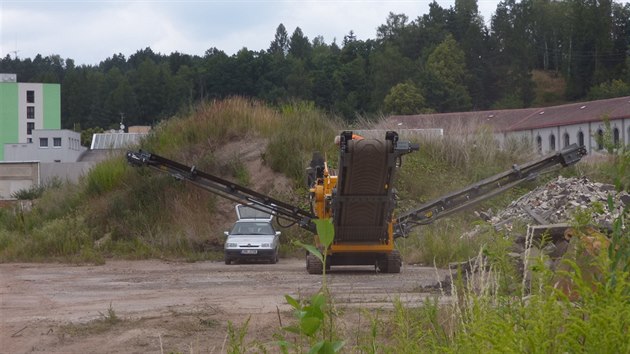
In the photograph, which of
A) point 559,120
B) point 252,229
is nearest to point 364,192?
point 252,229

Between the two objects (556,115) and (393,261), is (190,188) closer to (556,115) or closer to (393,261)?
(393,261)

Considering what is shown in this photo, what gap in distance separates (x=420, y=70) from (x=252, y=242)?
90723 millimetres

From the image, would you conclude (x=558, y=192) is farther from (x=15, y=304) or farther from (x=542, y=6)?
(x=542, y=6)

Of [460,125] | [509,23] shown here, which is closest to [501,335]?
[460,125]

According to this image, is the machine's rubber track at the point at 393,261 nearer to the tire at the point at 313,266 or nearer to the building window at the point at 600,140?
the tire at the point at 313,266

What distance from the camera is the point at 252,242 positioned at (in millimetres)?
29141

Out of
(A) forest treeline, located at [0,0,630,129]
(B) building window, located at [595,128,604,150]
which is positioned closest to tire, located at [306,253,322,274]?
(B) building window, located at [595,128,604,150]

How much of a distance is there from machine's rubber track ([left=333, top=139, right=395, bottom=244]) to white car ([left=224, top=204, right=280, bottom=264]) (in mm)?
5957

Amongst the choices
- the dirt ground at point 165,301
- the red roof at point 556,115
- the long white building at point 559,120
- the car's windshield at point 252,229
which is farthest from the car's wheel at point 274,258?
the red roof at point 556,115

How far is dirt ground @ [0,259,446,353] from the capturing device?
12.0 meters

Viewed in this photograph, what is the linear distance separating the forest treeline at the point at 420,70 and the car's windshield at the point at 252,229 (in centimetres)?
6058

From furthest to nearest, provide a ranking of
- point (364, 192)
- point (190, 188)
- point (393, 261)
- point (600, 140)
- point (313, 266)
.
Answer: point (190, 188)
point (313, 266)
point (393, 261)
point (364, 192)
point (600, 140)

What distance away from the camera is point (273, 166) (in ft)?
122

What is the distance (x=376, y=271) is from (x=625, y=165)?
60.2 ft
